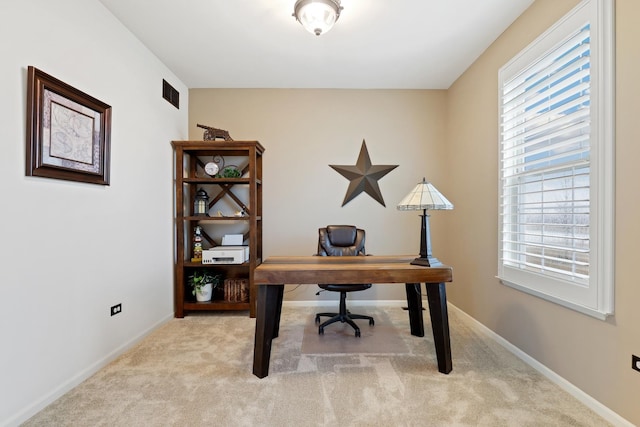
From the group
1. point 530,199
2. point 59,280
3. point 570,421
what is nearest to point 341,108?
point 530,199

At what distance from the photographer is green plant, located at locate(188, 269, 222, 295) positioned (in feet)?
11.4

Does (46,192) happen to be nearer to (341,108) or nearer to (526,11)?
(341,108)

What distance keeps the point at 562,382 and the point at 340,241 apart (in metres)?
2.03

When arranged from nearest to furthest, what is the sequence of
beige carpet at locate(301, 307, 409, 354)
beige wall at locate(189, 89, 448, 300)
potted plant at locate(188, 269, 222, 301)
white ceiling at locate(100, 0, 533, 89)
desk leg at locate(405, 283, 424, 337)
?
1. white ceiling at locate(100, 0, 533, 89)
2. beige carpet at locate(301, 307, 409, 354)
3. desk leg at locate(405, 283, 424, 337)
4. potted plant at locate(188, 269, 222, 301)
5. beige wall at locate(189, 89, 448, 300)

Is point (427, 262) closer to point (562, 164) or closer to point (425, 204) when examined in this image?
point (425, 204)

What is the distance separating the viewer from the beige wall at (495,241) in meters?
1.57

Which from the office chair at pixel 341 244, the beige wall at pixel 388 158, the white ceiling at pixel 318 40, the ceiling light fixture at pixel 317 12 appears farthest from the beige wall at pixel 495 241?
the ceiling light fixture at pixel 317 12

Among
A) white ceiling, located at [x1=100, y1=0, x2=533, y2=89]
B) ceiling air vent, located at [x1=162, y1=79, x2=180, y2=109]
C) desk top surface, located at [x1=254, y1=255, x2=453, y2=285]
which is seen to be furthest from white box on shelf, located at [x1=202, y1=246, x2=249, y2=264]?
white ceiling, located at [x1=100, y1=0, x2=533, y2=89]

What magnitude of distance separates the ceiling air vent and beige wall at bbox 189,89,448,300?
317 mm

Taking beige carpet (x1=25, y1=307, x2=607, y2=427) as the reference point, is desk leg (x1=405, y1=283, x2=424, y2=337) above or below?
above

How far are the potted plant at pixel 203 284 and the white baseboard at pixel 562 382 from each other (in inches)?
114

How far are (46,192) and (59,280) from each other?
0.57 meters

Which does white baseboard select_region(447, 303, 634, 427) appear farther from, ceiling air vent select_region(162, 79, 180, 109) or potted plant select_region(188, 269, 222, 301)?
ceiling air vent select_region(162, 79, 180, 109)

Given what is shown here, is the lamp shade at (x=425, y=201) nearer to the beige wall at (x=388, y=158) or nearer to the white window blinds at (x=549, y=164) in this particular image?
the white window blinds at (x=549, y=164)
